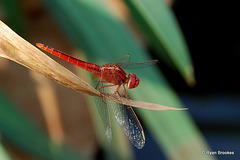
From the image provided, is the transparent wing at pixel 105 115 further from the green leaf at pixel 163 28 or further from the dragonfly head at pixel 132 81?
the green leaf at pixel 163 28

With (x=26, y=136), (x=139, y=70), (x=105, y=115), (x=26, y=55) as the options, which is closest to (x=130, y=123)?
(x=105, y=115)

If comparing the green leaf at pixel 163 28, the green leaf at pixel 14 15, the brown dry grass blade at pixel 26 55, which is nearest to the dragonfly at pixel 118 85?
the green leaf at pixel 163 28

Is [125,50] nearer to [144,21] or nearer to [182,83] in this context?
[144,21]

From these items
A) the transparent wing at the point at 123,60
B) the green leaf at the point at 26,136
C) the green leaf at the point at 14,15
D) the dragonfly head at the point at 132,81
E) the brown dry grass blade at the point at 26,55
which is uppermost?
the green leaf at the point at 14,15

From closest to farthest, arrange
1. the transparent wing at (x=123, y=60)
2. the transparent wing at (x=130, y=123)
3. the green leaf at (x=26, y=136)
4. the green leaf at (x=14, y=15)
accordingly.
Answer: the transparent wing at (x=130, y=123), the transparent wing at (x=123, y=60), the green leaf at (x=26, y=136), the green leaf at (x=14, y=15)

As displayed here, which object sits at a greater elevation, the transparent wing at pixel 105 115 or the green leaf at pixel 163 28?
the green leaf at pixel 163 28

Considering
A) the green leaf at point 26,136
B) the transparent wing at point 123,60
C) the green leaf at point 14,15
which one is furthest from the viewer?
the green leaf at point 14,15

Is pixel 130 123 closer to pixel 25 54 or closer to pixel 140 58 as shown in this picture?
pixel 140 58

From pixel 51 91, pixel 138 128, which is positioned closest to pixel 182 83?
pixel 51 91
